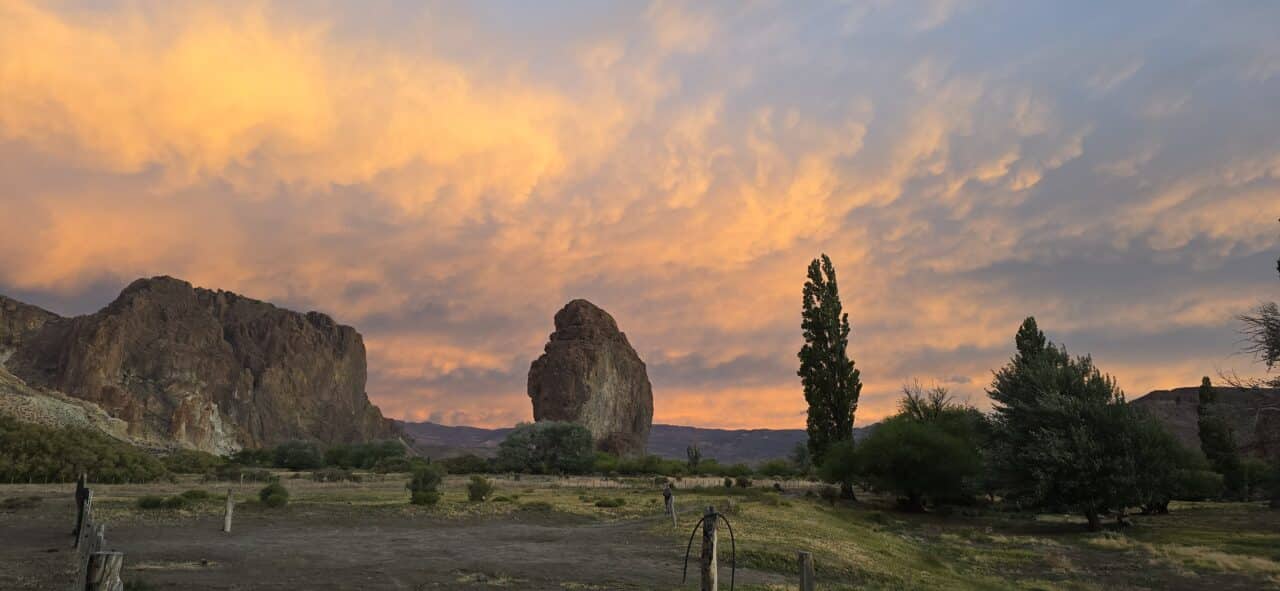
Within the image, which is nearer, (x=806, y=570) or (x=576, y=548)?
(x=806, y=570)

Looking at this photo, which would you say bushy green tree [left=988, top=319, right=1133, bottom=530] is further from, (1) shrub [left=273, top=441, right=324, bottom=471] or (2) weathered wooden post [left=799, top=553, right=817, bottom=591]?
(1) shrub [left=273, top=441, right=324, bottom=471]

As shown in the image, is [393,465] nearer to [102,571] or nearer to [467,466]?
[467,466]

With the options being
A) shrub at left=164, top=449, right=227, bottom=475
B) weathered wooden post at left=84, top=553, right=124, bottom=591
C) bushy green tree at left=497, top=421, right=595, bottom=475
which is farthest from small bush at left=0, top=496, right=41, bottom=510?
bushy green tree at left=497, top=421, right=595, bottom=475

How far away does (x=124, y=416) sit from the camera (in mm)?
175000

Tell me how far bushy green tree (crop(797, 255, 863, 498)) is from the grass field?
48.5 feet

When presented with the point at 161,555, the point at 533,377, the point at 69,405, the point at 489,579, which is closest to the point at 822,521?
the point at 489,579

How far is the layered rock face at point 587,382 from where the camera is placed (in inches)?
6772

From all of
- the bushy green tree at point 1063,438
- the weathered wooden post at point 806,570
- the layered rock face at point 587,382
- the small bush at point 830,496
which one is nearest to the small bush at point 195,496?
the weathered wooden post at point 806,570

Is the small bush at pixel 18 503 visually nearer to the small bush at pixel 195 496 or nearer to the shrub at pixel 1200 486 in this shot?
the small bush at pixel 195 496

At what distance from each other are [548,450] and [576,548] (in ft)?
246

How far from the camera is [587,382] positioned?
175 m

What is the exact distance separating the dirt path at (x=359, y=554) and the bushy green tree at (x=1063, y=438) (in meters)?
25.7

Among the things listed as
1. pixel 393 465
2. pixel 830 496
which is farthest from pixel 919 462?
pixel 393 465

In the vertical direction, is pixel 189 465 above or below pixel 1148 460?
below
